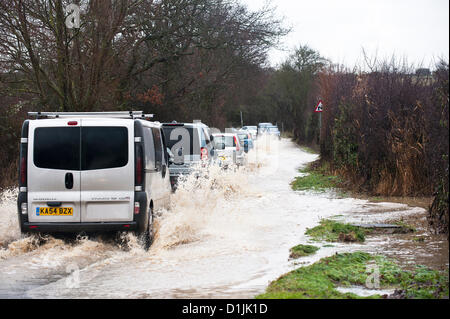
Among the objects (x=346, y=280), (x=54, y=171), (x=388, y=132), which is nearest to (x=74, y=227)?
(x=54, y=171)

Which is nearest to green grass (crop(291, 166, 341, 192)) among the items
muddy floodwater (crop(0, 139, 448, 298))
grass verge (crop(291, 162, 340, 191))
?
grass verge (crop(291, 162, 340, 191))

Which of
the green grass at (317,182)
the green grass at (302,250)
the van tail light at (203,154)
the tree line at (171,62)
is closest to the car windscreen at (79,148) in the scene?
the green grass at (302,250)

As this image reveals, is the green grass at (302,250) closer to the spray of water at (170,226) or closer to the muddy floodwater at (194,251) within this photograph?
the muddy floodwater at (194,251)

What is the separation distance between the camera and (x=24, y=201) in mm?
10242

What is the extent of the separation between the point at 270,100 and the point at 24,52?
5793 centimetres

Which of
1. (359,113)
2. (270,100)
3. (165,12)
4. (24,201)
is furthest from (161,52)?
(270,100)

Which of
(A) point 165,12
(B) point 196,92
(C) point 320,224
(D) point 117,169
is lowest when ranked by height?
(C) point 320,224

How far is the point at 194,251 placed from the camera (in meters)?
10.4

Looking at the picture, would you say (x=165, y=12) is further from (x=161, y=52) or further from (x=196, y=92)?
(x=196, y=92)

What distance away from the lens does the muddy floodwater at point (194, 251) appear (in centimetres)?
802

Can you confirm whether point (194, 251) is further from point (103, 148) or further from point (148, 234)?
point (103, 148)

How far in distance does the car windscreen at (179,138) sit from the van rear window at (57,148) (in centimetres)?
685

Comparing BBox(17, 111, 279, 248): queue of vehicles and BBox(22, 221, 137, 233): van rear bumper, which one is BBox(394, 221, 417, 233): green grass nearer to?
BBox(17, 111, 279, 248): queue of vehicles

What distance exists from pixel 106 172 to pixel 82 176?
0.37m
